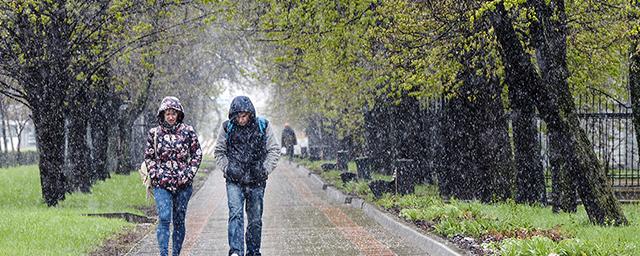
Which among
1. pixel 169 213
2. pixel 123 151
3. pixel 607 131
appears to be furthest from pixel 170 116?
pixel 123 151

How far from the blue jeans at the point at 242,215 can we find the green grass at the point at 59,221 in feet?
7.85

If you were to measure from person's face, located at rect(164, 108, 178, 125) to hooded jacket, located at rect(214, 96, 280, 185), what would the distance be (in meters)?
0.47

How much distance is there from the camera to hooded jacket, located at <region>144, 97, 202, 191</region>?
939 cm

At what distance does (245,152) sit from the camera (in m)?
9.55

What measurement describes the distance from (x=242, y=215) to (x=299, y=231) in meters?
4.42

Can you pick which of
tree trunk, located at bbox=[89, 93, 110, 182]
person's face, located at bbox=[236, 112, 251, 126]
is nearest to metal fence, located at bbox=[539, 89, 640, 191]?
person's face, located at bbox=[236, 112, 251, 126]

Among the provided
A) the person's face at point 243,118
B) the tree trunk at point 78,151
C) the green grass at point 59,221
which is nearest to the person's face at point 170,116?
the person's face at point 243,118

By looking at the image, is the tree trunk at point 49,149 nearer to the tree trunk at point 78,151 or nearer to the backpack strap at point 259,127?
the tree trunk at point 78,151

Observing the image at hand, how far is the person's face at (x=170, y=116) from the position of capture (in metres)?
9.43

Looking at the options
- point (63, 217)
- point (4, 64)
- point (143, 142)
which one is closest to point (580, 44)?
point (63, 217)

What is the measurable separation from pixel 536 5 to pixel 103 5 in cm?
870

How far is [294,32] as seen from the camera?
2041cm

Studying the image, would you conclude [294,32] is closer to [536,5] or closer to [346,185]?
[346,185]

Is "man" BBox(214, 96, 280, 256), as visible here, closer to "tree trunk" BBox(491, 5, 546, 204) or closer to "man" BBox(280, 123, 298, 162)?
"tree trunk" BBox(491, 5, 546, 204)
